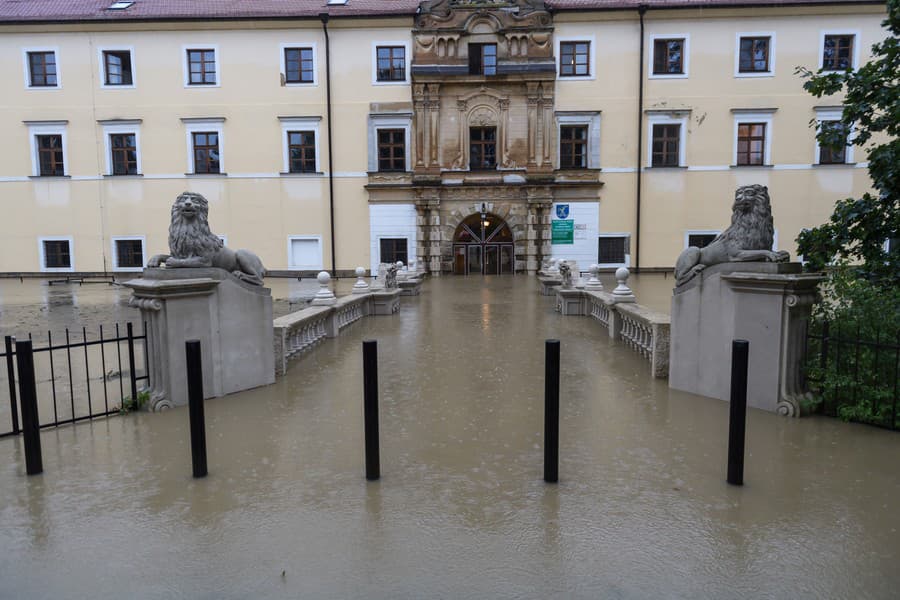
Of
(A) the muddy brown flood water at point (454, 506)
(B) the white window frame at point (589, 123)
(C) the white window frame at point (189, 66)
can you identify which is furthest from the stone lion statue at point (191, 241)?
(C) the white window frame at point (189, 66)

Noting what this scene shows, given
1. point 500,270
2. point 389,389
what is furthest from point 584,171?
point 389,389

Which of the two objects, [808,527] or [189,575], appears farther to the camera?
[808,527]

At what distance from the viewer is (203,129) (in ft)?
94.6

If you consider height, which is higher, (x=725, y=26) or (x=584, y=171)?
(x=725, y=26)

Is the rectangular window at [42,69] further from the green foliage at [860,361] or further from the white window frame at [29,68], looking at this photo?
the green foliage at [860,361]

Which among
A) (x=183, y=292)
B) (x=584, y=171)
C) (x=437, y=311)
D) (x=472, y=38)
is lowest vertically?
(x=437, y=311)

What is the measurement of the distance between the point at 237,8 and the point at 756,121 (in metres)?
25.4

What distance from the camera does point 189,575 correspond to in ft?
10.2

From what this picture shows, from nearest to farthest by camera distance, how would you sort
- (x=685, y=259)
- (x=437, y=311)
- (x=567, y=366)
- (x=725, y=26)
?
(x=685, y=259) → (x=567, y=366) → (x=437, y=311) → (x=725, y=26)

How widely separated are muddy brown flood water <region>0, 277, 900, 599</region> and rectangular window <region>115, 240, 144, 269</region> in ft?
87.5

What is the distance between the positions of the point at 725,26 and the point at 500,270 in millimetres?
15303

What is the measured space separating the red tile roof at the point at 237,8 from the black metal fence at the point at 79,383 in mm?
22987

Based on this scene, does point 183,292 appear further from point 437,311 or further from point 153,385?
point 437,311

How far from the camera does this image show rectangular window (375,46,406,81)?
28375 mm
